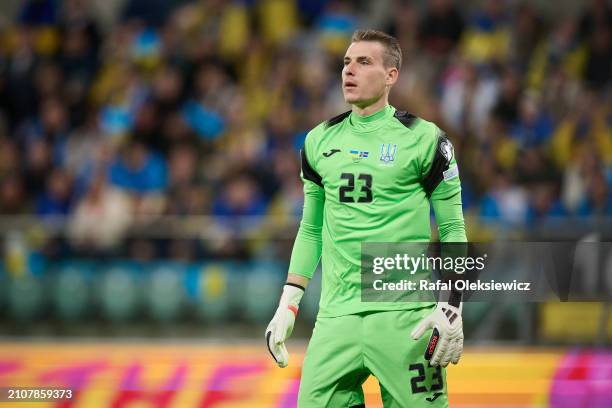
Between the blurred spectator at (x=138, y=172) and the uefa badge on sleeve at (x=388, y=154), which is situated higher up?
the uefa badge on sleeve at (x=388, y=154)

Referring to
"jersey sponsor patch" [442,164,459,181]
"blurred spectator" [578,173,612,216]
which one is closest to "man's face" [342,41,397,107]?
"jersey sponsor patch" [442,164,459,181]

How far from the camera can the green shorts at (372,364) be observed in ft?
14.5

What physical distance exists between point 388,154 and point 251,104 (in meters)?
7.54

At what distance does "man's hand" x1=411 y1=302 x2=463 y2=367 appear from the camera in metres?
4.36

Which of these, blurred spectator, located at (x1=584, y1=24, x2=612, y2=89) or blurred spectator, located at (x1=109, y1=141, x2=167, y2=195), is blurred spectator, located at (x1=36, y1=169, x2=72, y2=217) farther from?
blurred spectator, located at (x1=584, y1=24, x2=612, y2=89)

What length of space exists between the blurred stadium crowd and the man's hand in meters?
4.39

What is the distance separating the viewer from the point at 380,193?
4.53 meters

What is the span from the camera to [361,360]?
4.46m

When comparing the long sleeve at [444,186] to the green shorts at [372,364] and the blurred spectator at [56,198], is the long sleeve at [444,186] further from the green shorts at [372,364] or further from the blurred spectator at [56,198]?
the blurred spectator at [56,198]

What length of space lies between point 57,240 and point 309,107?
3.22 meters

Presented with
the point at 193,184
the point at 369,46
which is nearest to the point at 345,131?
the point at 369,46

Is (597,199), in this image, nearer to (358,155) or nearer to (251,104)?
(251,104)

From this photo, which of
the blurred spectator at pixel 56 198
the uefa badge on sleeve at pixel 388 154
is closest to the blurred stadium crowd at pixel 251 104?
the blurred spectator at pixel 56 198

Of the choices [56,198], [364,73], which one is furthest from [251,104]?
[364,73]
